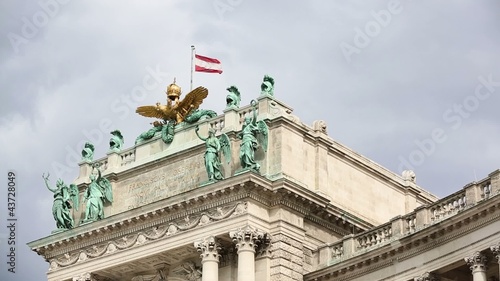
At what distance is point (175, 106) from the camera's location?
59.7 metres

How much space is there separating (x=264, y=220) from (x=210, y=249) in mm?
2582

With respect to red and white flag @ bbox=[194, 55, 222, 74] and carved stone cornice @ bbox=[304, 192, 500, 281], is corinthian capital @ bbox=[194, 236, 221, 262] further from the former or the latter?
red and white flag @ bbox=[194, 55, 222, 74]

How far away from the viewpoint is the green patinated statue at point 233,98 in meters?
56.6

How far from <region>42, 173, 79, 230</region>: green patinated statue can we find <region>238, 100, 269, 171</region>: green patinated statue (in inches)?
403

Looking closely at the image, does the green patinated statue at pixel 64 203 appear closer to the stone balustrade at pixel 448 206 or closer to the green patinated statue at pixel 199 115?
the green patinated statue at pixel 199 115

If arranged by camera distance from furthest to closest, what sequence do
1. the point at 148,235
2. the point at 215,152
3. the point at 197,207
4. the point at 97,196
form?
the point at 97,196, the point at 148,235, the point at 215,152, the point at 197,207

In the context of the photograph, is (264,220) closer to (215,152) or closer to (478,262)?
(215,152)

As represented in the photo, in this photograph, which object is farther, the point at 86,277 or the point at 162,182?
the point at 162,182

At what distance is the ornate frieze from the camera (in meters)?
53.0

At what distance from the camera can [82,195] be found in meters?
61.0

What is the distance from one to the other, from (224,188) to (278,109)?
4.85 m

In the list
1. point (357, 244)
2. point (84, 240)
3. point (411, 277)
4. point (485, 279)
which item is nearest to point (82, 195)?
point (84, 240)

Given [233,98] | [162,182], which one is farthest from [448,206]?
[162,182]

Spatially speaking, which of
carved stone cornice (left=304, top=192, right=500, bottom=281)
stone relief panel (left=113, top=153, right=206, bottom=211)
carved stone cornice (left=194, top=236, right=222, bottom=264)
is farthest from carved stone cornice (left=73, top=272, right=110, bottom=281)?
carved stone cornice (left=304, top=192, right=500, bottom=281)
